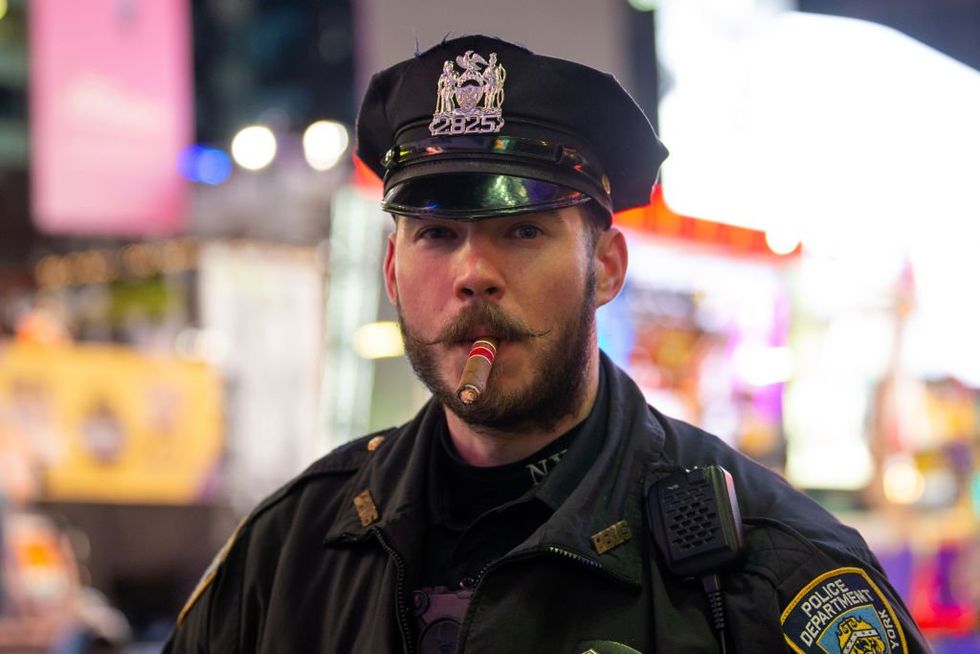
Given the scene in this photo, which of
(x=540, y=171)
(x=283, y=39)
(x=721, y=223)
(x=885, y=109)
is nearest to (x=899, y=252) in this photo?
(x=885, y=109)

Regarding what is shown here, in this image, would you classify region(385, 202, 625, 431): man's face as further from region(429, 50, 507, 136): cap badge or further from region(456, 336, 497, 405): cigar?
region(429, 50, 507, 136): cap badge

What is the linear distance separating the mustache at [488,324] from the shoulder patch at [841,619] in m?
0.63

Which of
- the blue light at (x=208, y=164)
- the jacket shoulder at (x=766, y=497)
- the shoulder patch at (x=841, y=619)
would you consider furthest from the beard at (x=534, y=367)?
the blue light at (x=208, y=164)

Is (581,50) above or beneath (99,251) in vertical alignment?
above

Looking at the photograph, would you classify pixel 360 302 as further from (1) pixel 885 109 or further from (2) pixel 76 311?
(1) pixel 885 109

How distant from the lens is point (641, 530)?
212cm

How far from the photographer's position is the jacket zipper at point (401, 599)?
7.05 ft

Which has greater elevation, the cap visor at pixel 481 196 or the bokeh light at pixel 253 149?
the bokeh light at pixel 253 149

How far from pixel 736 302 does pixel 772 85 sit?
6.79 feet

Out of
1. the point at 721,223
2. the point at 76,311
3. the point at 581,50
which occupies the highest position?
the point at 581,50

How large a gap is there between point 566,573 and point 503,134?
0.78 meters

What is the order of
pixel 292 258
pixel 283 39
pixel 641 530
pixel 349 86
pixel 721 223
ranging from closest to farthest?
pixel 641 530 < pixel 292 258 < pixel 721 223 < pixel 349 86 < pixel 283 39

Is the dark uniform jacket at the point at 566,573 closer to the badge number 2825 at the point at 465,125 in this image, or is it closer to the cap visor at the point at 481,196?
the cap visor at the point at 481,196

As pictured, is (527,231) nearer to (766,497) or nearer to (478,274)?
(478,274)
